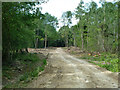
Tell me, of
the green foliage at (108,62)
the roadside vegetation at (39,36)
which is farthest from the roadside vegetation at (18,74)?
the green foliage at (108,62)

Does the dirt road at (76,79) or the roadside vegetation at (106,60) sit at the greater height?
the dirt road at (76,79)

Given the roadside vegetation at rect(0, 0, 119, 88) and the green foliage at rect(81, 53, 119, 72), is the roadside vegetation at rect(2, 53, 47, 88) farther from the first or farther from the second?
the green foliage at rect(81, 53, 119, 72)

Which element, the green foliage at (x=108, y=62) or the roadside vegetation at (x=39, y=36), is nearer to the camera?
the roadside vegetation at (x=39, y=36)

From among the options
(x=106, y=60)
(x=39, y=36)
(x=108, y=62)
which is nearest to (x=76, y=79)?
(x=39, y=36)

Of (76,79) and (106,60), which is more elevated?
(76,79)

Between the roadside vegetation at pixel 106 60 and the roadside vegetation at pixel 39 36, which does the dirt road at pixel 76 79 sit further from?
the roadside vegetation at pixel 106 60

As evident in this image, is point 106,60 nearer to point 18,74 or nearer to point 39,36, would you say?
point 39,36

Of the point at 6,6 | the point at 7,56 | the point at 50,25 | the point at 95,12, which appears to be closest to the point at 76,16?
the point at 95,12

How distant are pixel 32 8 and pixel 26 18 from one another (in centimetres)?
101

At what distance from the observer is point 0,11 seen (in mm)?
7160

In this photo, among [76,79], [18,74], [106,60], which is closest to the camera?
[76,79]

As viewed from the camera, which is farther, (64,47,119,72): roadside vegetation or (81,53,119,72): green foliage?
(64,47,119,72): roadside vegetation

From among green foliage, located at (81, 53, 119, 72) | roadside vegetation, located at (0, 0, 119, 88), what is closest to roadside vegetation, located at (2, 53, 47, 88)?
roadside vegetation, located at (0, 0, 119, 88)

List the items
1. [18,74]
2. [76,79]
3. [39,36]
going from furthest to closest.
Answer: [39,36] < [18,74] < [76,79]
